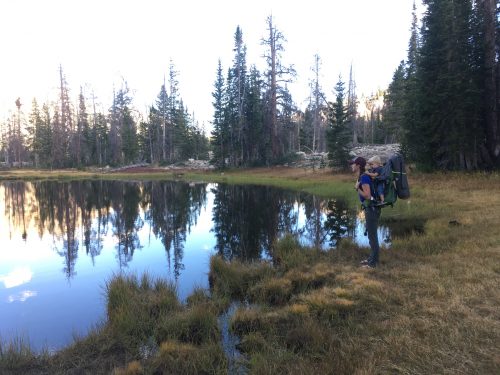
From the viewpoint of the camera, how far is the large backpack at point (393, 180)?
739cm

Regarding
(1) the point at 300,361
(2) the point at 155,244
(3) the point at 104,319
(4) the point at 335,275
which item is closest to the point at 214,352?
(1) the point at 300,361

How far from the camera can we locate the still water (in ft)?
22.9

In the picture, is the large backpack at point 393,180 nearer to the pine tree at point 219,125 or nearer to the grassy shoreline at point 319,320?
the grassy shoreline at point 319,320

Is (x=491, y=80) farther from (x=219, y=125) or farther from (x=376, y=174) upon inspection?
(x=219, y=125)

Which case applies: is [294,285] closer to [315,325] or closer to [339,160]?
[315,325]

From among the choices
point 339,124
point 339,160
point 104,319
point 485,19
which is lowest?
point 104,319

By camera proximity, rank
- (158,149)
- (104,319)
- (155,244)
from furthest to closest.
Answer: (158,149) < (155,244) < (104,319)

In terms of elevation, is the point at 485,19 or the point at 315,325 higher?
the point at 485,19

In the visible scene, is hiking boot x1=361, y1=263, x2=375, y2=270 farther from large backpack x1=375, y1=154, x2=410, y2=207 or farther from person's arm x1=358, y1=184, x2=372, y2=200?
person's arm x1=358, y1=184, x2=372, y2=200

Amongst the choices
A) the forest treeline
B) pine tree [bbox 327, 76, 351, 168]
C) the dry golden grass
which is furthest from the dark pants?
pine tree [bbox 327, 76, 351, 168]

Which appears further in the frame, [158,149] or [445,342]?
[158,149]

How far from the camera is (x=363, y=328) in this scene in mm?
4793

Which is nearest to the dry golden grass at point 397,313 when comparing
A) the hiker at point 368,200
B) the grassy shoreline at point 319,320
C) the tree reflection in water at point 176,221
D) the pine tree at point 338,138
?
the grassy shoreline at point 319,320

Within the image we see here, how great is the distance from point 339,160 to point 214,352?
27.9m
